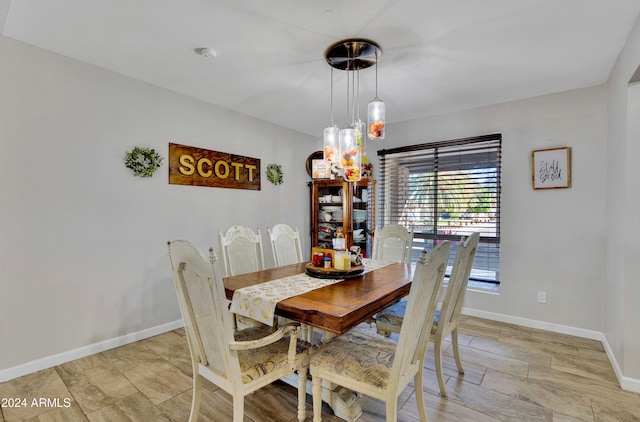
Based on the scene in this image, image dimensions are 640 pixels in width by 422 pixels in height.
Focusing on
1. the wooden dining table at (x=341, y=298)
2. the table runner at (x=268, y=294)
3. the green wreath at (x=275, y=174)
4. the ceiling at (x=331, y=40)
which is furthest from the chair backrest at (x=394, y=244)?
the green wreath at (x=275, y=174)

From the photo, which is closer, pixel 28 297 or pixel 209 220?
pixel 28 297

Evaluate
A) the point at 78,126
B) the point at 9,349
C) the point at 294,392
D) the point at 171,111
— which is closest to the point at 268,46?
the point at 171,111

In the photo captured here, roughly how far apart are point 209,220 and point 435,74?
2.76 meters

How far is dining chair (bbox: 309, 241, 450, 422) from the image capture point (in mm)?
1319

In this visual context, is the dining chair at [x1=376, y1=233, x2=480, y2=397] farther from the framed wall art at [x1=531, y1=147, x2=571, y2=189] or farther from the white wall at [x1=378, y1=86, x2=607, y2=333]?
the framed wall art at [x1=531, y1=147, x2=571, y2=189]

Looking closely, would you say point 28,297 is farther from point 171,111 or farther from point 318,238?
point 318,238

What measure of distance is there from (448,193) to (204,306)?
3241 millimetres

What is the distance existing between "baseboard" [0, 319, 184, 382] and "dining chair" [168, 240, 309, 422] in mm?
1577

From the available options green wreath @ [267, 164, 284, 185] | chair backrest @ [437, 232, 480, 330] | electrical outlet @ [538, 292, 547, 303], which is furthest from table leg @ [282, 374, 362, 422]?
green wreath @ [267, 164, 284, 185]

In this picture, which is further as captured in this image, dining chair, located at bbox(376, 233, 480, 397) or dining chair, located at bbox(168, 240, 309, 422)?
dining chair, located at bbox(376, 233, 480, 397)

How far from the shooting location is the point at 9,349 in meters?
2.17

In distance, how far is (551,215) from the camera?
308 centimetres

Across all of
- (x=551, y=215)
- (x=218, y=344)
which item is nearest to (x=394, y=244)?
(x=551, y=215)

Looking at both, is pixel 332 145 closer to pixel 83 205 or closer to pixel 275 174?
pixel 275 174
